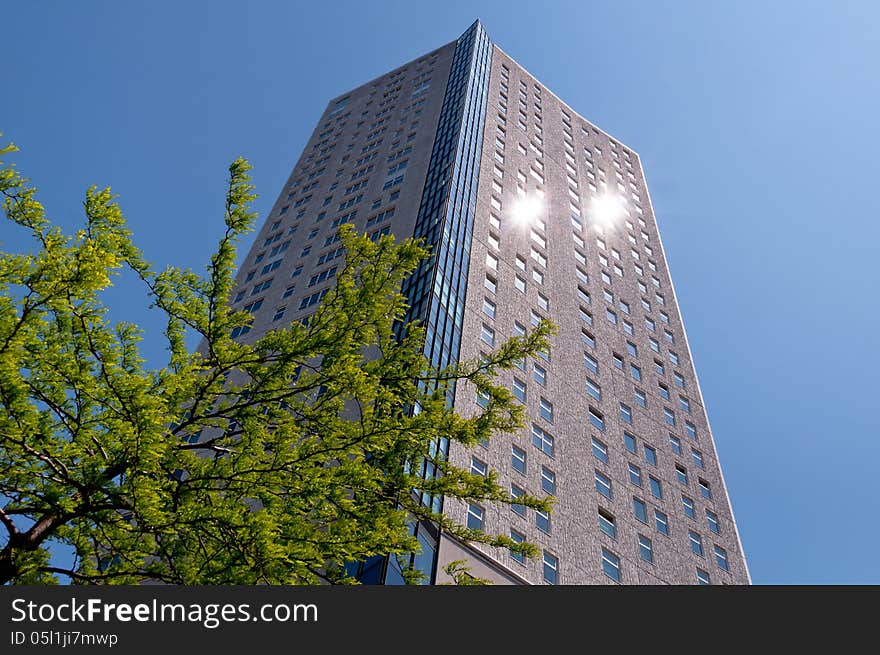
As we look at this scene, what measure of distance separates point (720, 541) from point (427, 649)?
91.9 ft

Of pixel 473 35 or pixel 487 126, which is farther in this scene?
pixel 473 35

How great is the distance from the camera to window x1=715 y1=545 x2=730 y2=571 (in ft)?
96.8

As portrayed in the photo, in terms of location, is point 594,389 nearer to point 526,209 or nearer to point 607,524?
point 607,524

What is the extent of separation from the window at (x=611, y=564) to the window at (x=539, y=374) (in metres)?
8.20

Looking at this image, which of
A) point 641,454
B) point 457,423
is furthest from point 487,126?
point 457,423

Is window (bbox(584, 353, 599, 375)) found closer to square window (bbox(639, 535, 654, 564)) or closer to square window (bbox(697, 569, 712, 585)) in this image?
square window (bbox(639, 535, 654, 564))

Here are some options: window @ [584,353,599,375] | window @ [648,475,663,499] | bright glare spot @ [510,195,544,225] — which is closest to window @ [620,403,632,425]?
window @ [584,353,599,375]

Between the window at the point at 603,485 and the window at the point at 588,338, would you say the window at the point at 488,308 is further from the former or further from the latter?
the window at the point at 603,485

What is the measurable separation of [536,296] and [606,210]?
20.2 m

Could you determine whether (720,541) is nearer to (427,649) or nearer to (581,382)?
(581,382)

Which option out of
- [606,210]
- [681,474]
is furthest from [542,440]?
[606,210]

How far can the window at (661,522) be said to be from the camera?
2891 cm

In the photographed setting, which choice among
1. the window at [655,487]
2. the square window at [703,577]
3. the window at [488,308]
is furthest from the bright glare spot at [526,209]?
the square window at [703,577]

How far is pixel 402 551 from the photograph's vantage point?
28.9 ft
